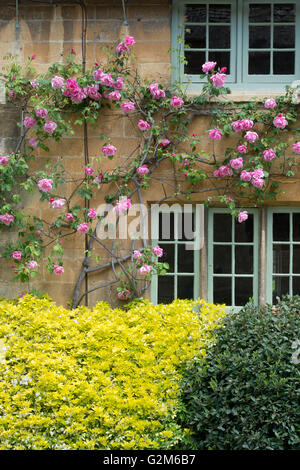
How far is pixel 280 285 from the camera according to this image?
6.11 metres

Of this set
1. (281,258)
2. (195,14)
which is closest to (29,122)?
(195,14)

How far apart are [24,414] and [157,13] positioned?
4.43 m

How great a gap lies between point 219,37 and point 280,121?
1.23m

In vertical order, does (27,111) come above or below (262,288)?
above

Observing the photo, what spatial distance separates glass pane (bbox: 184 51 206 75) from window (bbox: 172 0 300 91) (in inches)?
1.5

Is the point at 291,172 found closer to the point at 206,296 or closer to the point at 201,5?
the point at 206,296

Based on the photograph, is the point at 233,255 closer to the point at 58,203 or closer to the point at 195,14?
the point at 58,203

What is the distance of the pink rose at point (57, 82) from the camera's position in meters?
5.71

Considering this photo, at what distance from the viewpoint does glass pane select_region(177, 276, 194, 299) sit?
20.0 feet

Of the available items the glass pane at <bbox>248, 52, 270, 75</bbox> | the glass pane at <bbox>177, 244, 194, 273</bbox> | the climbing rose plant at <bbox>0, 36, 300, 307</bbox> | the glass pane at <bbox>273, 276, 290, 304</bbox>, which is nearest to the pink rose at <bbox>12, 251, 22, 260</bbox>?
the climbing rose plant at <bbox>0, 36, 300, 307</bbox>

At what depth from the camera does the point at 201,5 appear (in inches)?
240

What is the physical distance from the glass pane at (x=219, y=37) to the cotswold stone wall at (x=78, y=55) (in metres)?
0.49

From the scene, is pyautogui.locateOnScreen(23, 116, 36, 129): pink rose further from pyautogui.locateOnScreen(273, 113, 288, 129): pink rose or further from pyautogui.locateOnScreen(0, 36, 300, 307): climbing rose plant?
pyautogui.locateOnScreen(273, 113, 288, 129): pink rose

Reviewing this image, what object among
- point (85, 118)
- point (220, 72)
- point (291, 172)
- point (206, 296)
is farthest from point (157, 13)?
point (206, 296)
